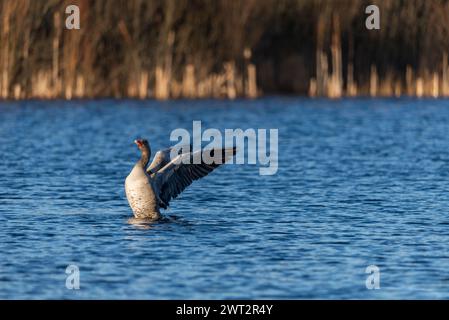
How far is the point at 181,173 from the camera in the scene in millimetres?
14141

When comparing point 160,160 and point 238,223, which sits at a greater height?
point 160,160

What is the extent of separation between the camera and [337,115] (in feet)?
109

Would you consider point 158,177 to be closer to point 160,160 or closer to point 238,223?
point 160,160

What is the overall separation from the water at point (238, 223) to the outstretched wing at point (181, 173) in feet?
1.35

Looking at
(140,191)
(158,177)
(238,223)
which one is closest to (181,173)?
(158,177)

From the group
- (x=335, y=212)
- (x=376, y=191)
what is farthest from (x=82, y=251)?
(x=376, y=191)

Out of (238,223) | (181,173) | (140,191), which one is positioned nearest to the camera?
(140,191)

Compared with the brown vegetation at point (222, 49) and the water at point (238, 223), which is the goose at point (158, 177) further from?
the brown vegetation at point (222, 49)

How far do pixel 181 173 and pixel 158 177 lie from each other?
31 centimetres

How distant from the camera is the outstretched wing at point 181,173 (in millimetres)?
13992

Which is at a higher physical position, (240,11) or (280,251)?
(240,11)

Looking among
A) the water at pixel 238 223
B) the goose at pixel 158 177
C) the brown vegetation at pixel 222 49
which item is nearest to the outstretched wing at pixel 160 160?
the goose at pixel 158 177
